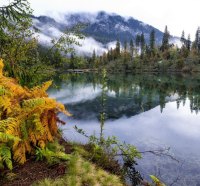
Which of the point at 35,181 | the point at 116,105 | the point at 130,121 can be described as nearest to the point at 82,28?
the point at 35,181

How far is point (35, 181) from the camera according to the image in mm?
6484

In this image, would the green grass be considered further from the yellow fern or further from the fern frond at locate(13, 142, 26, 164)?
the yellow fern

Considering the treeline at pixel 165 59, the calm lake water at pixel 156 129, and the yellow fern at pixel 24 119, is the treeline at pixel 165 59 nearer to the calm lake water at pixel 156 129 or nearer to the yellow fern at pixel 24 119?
the calm lake water at pixel 156 129

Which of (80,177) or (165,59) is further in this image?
(165,59)

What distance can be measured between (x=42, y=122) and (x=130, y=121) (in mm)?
17822

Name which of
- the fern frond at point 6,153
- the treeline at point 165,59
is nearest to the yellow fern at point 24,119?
the fern frond at point 6,153

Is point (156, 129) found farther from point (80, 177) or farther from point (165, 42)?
point (165, 42)

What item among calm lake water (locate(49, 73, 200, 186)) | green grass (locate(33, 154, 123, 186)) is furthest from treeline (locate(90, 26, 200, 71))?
green grass (locate(33, 154, 123, 186))

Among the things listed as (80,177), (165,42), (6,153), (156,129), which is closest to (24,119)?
(6,153)

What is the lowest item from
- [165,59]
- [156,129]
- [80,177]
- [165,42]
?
[156,129]

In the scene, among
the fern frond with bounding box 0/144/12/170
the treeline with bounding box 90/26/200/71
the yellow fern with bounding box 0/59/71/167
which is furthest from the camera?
the treeline with bounding box 90/26/200/71

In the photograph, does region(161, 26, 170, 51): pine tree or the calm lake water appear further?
region(161, 26, 170, 51): pine tree

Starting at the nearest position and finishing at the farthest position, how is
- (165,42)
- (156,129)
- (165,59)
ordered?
(156,129) < (165,59) < (165,42)

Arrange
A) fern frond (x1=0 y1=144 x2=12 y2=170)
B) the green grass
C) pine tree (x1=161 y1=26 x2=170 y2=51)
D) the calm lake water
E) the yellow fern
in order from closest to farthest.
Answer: fern frond (x1=0 y1=144 x2=12 y2=170), the green grass, the yellow fern, the calm lake water, pine tree (x1=161 y1=26 x2=170 y2=51)
